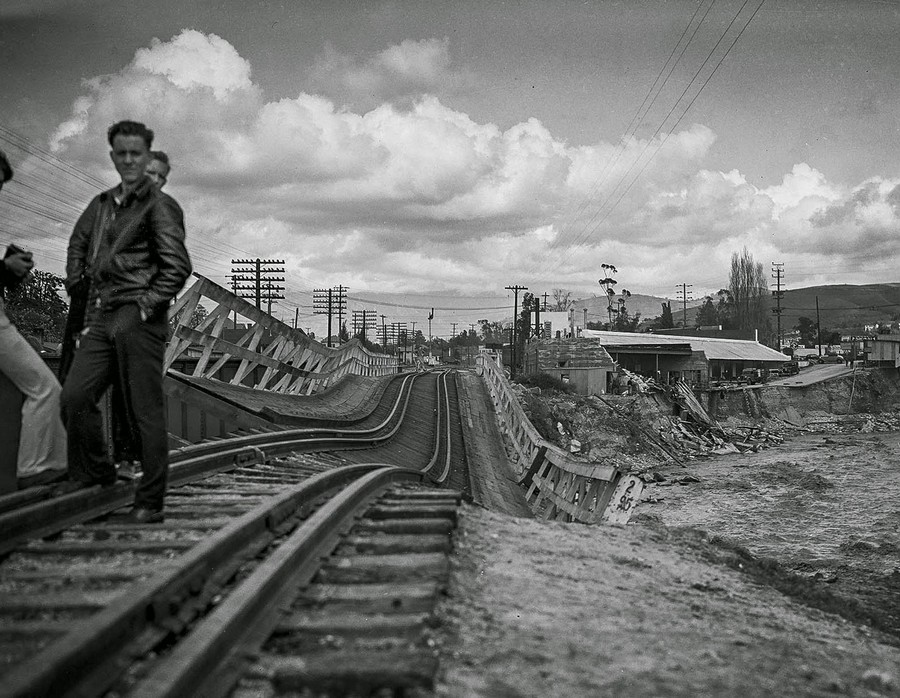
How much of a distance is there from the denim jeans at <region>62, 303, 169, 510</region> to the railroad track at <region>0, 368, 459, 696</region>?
30 cm

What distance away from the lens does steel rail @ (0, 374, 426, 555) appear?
3.70 meters

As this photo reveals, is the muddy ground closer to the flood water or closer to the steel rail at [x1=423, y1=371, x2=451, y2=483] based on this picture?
the steel rail at [x1=423, y1=371, x2=451, y2=483]

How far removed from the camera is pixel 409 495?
18.9 feet

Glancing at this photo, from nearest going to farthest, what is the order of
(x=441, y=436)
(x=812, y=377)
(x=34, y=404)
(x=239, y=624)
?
(x=239, y=624), (x=34, y=404), (x=441, y=436), (x=812, y=377)

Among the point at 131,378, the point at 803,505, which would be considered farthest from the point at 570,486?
the point at 803,505

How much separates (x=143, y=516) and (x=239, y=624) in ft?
5.63

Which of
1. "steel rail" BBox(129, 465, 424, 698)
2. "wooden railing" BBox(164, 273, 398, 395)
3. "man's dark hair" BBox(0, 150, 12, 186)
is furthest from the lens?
"wooden railing" BBox(164, 273, 398, 395)

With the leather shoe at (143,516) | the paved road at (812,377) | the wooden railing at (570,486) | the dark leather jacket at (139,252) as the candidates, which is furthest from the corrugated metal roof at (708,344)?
the leather shoe at (143,516)

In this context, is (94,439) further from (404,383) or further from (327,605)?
(404,383)

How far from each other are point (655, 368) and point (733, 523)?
1601 inches

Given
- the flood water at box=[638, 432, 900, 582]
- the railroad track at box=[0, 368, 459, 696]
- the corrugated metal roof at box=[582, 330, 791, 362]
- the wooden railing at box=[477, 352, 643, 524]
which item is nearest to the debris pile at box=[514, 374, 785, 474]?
the flood water at box=[638, 432, 900, 582]

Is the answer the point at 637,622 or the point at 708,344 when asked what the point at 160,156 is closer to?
the point at 637,622

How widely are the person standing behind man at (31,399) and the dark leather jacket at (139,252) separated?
42 cm

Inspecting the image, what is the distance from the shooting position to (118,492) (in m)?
4.55
